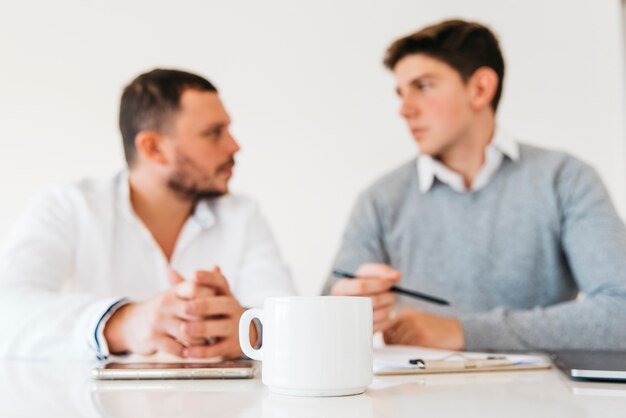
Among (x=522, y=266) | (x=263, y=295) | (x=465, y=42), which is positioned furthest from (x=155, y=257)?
(x=465, y=42)

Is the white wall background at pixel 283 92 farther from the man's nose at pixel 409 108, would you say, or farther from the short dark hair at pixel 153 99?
the short dark hair at pixel 153 99

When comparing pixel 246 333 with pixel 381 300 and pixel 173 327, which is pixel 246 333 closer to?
pixel 173 327

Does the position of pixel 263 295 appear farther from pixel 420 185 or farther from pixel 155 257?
pixel 420 185

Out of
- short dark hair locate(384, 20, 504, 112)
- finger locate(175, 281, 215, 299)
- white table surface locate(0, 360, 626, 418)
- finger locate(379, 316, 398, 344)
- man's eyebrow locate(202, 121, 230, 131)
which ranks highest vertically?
short dark hair locate(384, 20, 504, 112)

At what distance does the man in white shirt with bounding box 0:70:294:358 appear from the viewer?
1.13m

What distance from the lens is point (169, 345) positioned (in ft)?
3.09

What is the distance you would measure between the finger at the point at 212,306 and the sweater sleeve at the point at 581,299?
0.41 metres

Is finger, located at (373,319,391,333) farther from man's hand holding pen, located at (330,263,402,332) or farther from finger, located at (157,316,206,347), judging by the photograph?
finger, located at (157,316,206,347)

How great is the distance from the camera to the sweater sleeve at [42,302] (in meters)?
0.97

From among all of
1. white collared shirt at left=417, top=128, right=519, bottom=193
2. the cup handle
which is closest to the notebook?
the cup handle

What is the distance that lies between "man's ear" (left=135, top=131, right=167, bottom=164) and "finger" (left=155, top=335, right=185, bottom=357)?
0.44 meters

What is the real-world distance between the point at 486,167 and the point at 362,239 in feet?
1.14

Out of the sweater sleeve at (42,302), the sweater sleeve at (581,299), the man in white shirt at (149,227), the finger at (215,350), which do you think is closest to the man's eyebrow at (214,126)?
the man in white shirt at (149,227)

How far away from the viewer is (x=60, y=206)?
1.30 m
